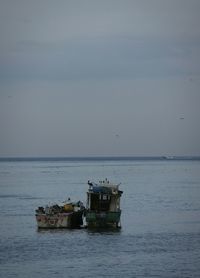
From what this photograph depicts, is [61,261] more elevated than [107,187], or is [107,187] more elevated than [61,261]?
[107,187]

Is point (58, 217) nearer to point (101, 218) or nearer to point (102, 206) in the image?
point (102, 206)

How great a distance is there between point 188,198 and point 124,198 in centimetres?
780

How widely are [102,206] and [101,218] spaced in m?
1.29

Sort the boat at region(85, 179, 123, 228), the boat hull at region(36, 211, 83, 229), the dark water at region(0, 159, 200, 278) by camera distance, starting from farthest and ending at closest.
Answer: the boat hull at region(36, 211, 83, 229), the boat at region(85, 179, 123, 228), the dark water at region(0, 159, 200, 278)

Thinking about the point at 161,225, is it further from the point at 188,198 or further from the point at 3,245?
the point at 188,198

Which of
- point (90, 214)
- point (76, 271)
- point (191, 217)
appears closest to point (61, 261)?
point (76, 271)

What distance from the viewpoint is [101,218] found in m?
57.9

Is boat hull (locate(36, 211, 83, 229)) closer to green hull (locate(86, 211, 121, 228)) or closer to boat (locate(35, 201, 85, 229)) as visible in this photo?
boat (locate(35, 201, 85, 229))

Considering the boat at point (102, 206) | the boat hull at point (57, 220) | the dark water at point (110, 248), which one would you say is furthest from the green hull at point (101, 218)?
the boat hull at point (57, 220)

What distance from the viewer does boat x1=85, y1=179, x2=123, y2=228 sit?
190 feet

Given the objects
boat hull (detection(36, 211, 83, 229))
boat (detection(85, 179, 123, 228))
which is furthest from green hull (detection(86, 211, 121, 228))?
boat hull (detection(36, 211, 83, 229))

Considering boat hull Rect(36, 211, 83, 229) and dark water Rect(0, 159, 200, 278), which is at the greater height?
boat hull Rect(36, 211, 83, 229)

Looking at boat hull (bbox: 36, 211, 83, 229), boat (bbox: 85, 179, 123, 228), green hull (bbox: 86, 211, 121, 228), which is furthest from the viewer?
boat hull (bbox: 36, 211, 83, 229)

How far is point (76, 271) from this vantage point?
42844 mm
